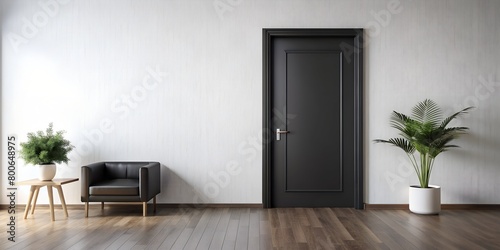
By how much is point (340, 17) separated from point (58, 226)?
414 centimetres

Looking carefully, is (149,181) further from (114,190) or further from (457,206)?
(457,206)

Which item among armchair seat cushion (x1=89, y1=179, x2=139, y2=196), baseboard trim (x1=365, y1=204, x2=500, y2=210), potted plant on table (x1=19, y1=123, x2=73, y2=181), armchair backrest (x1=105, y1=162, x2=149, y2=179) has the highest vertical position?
potted plant on table (x1=19, y1=123, x2=73, y2=181)

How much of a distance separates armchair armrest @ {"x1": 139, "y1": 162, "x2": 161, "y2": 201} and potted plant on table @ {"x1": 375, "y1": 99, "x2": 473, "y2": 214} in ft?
9.14

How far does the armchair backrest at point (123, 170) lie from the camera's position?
5570 millimetres

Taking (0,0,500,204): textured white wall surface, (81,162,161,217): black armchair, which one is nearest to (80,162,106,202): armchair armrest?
(81,162,161,217): black armchair

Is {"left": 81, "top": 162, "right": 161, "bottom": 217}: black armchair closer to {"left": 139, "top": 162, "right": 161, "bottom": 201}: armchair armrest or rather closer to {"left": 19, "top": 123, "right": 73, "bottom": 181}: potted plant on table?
{"left": 139, "top": 162, "right": 161, "bottom": 201}: armchair armrest

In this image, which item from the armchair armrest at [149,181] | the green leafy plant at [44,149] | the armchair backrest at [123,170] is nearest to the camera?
the armchair armrest at [149,181]

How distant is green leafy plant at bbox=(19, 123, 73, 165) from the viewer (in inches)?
203

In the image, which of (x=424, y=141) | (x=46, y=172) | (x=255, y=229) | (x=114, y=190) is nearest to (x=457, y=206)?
(x=424, y=141)

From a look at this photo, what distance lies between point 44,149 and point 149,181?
130cm

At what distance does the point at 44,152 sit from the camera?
202 inches

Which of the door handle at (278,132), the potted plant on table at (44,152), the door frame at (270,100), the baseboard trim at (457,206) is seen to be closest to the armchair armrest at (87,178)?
the potted plant on table at (44,152)

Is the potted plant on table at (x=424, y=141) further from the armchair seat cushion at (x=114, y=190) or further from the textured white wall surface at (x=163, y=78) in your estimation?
the armchair seat cushion at (x=114, y=190)

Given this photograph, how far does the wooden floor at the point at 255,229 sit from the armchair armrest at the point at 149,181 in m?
0.26
